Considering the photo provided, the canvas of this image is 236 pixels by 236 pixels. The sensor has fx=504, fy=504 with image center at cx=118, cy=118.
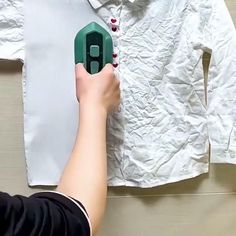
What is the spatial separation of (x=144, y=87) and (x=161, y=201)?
0.22 m

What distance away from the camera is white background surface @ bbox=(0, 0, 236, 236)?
2.97ft

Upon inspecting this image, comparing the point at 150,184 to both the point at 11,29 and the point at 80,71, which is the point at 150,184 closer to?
the point at 80,71

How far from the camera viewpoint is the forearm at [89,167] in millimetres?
712

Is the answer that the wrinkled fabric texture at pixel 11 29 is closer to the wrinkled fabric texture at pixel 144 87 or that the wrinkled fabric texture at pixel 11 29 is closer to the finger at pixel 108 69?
the wrinkled fabric texture at pixel 144 87

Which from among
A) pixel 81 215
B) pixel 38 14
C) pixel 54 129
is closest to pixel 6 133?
pixel 54 129

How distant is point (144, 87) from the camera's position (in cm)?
89

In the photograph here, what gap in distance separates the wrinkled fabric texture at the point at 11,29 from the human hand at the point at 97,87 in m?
0.11

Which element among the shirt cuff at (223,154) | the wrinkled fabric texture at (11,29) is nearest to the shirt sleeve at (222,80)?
the shirt cuff at (223,154)

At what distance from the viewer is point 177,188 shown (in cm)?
95

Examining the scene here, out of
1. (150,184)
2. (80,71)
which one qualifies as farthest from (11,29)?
(150,184)

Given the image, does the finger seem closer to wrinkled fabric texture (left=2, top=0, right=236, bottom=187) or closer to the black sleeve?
wrinkled fabric texture (left=2, top=0, right=236, bottom=187)

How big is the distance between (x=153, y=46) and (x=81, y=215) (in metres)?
0.37

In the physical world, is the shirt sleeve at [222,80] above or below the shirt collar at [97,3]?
below

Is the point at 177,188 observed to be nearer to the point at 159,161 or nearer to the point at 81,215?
the point at 159,161
